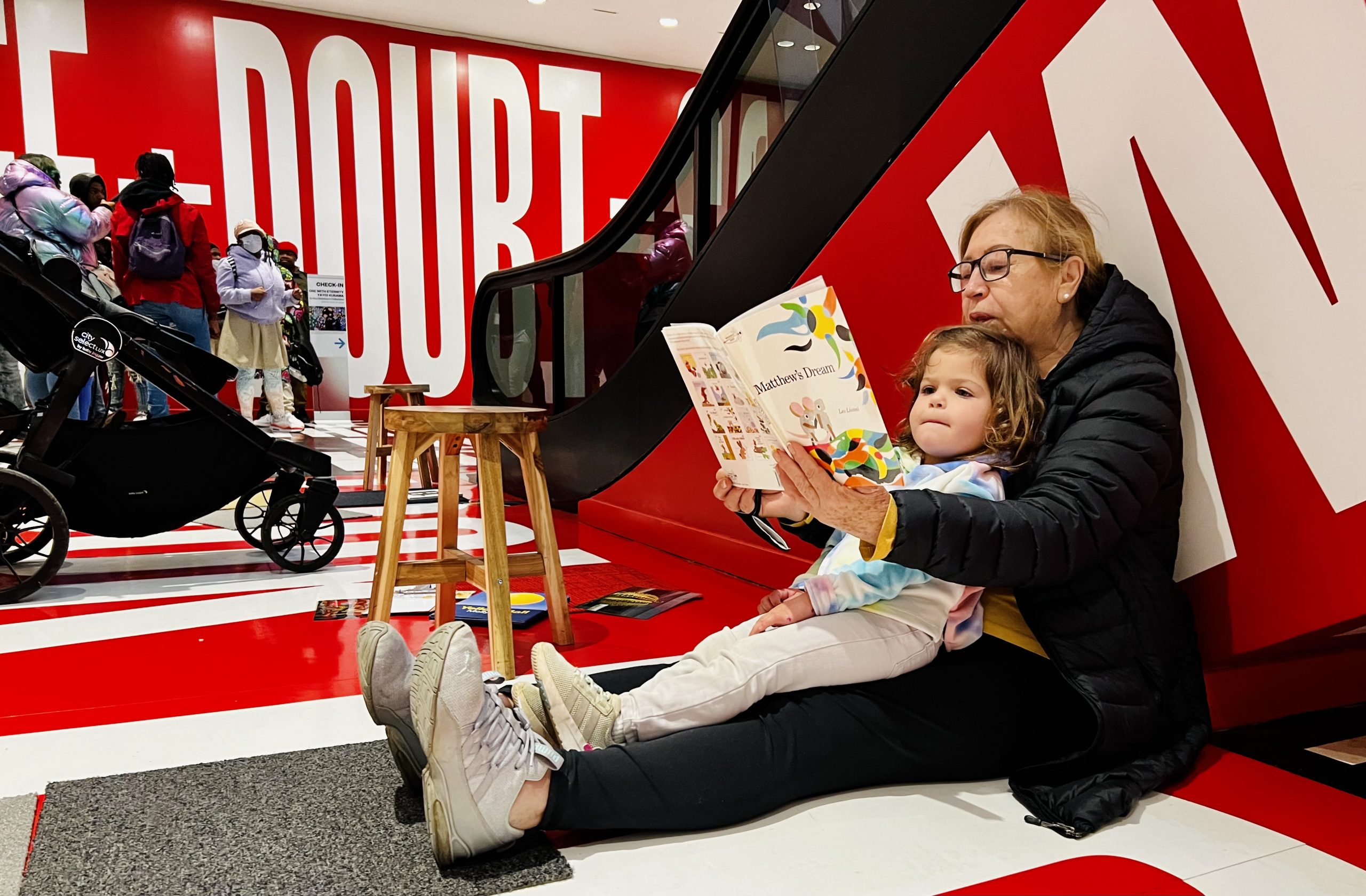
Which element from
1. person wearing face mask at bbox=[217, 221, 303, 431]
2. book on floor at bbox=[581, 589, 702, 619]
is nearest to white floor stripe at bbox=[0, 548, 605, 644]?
book on floor at bbox=[581, 589, 702, 619]

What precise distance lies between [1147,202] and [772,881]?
139 centimetres

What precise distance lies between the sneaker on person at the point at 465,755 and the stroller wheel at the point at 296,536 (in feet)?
7.87

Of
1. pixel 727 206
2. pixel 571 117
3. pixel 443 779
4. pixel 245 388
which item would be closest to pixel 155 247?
pixel 245 388

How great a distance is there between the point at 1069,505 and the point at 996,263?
1.73ft

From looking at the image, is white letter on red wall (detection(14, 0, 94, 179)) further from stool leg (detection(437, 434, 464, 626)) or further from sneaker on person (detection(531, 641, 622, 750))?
sneaker on person (detection(531, 641, 622, 750))

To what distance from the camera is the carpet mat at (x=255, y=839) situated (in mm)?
1279

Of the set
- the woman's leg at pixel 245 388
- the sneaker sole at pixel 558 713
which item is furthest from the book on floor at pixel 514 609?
the woman's leg at pixel 245 388

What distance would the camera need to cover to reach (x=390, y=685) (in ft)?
4.83

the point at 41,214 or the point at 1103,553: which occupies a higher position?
the point at 41,214

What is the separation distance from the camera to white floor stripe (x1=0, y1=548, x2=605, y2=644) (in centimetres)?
261

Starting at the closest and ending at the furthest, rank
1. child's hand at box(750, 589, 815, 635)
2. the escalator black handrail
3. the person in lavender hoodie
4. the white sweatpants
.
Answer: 1. the white sweatpants
2. child's hand at box(750, 589, 815, 635)
3. the escalator black handrail
4. the person in lavender hoodie

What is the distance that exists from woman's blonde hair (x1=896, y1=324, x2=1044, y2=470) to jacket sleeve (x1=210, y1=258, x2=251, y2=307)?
758cm

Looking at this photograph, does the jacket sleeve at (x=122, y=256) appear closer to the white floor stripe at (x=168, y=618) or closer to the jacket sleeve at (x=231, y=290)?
the jacket sleeve at (x=231, y=290)

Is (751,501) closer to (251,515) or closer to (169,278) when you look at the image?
(251,515)
